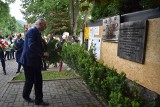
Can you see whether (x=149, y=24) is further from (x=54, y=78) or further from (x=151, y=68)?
(x=54, y=78)

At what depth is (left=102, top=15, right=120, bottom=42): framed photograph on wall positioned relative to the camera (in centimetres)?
723

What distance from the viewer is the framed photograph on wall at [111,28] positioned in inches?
285

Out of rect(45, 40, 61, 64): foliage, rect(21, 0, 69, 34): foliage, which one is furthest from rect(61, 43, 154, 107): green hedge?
rect(21, 0, 69, 34): foliage

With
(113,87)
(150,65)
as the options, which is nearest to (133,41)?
(150,65)

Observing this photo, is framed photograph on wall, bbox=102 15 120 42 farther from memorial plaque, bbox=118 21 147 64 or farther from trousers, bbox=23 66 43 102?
trousers, bbox=23 66 43 102

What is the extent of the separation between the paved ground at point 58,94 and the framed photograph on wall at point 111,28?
5.74 ft

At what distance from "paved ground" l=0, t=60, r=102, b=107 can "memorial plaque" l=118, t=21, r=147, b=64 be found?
152 cm

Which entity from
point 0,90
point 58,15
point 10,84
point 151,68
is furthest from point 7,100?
point 58,15

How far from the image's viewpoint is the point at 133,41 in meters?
5.98

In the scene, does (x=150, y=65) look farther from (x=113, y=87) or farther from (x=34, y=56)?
(x=34, y=56)

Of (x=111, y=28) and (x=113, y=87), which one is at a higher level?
(x=111, y=28)

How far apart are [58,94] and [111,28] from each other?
8.09 feet

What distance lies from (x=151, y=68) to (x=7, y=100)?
3974 mm

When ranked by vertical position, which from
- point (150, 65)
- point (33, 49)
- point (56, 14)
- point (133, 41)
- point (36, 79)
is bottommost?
point (36, 79)
